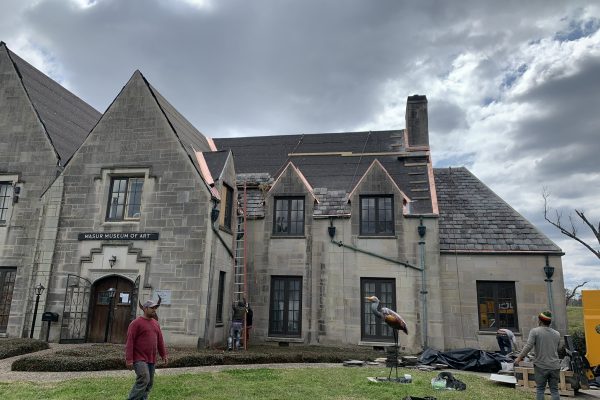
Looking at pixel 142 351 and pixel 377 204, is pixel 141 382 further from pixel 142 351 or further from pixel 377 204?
pixel 377 204

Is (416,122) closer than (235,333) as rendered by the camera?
No

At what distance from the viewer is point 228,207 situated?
1842cm

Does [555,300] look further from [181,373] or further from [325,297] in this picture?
[181,373]

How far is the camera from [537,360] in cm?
857

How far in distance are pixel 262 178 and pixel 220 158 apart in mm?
3673

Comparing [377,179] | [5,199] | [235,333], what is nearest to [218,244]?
[235,333]

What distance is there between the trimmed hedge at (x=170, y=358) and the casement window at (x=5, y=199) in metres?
8.17

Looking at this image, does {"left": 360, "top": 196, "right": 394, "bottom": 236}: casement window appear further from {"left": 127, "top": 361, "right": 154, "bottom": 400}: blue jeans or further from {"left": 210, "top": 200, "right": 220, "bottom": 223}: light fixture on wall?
{"left": 127, "top": 361, "right": 154, "bottom": 400}: blue jeans

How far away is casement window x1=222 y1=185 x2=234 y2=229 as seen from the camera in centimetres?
1806

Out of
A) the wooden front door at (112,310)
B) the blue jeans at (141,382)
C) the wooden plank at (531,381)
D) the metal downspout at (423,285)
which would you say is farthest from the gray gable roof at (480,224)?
the blue jeans at (141,382)

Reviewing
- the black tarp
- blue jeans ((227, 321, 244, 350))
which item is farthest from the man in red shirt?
the black tarp

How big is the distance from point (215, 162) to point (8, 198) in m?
8.85

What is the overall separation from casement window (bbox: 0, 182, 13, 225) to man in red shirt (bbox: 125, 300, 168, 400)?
45.9 feet

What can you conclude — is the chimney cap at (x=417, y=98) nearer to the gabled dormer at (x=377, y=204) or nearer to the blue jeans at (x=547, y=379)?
the gabled dormer at (x=377, y=204)
